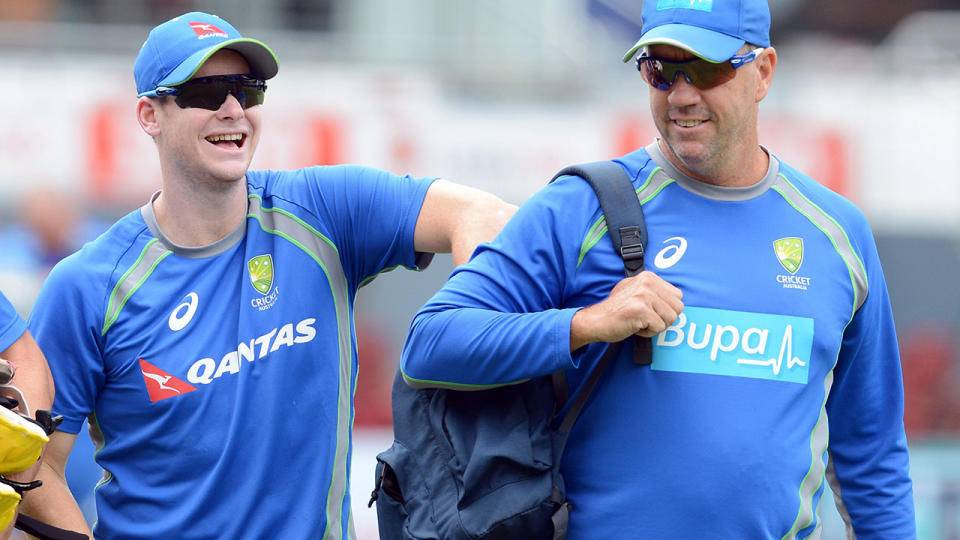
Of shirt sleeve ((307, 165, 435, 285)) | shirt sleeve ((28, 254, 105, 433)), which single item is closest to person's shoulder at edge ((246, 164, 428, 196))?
shirt sleeve ((307, 165, 435, 285))

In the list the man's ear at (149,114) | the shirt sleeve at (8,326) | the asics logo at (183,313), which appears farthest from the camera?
the man's ear at (149,114)

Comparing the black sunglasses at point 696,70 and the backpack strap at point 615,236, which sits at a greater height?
the black sunglasses at point 696,70

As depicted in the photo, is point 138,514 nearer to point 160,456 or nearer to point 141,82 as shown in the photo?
point 160,456

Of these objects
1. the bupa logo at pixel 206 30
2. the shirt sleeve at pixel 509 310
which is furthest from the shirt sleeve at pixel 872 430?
the bupa logo at pixel 206 30

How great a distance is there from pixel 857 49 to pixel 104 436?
40.1 feet

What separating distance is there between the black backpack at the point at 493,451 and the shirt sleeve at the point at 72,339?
82cm

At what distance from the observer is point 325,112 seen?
40.1ft

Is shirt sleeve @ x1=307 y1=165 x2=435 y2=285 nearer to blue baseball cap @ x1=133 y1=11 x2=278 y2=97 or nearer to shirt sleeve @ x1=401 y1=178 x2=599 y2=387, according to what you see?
blue baseball cap @ x1=133 y1=11 x2=278 y2=97

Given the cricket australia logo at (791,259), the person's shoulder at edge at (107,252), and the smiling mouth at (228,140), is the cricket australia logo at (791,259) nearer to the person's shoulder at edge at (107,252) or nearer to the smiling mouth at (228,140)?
the smiling mouth at (228,140)

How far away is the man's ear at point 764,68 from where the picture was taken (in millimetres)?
3174

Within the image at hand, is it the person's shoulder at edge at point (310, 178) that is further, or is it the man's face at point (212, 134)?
the person's shoulder at edge at point (310, 178)

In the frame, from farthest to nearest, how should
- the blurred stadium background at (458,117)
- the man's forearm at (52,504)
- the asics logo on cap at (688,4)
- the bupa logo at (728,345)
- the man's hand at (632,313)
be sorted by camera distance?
1. the blurred stadium background at (458,117)
2. the man's forearm at (52,504)
3. the asics logo on cap at (688,4)
4. the bupa logo at (728,345)
5. the man's hand at (632,313)

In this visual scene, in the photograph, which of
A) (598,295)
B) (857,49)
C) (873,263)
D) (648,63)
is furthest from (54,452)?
(857,49)

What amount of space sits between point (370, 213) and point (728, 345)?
3.68 ft
